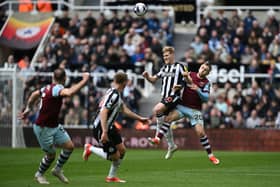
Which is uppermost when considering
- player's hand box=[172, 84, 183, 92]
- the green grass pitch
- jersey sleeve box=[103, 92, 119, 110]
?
jersey sleeve box=[103, 92, 119, 110]

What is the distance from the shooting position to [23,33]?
36062 mm

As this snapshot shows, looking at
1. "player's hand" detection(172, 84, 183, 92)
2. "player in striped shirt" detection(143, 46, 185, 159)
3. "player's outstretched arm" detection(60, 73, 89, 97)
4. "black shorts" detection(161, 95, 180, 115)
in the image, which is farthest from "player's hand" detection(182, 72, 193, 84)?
"player's outstretched arm" detection(60, 73, 89, 97)

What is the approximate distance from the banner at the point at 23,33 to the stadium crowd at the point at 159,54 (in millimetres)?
1364

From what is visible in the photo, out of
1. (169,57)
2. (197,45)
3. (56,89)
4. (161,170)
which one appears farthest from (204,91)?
(197,45)

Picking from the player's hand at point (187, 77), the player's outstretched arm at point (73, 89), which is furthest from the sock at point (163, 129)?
the player's outstretched arm at point (73, 89)

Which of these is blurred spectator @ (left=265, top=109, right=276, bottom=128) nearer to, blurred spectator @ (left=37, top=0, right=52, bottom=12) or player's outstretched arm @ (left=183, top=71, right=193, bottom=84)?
player's outstretched arm @ (left=183, top=71, right=193, bottom=84)

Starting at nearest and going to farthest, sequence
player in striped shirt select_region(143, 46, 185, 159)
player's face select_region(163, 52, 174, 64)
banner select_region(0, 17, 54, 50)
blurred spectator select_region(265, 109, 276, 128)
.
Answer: player's face select_region(163, 52, 174, 64) < player in striped shirt select_region(143, 46, 185, 159) < blurred spectator select_region(265, 109, 276, 128) < banner select_region(0, 17, 54, 50)

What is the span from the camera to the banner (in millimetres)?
35594

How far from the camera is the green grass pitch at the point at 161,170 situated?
1559 cm

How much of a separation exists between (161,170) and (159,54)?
43.0 ft

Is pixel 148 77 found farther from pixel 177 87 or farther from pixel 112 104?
pixel 112 104

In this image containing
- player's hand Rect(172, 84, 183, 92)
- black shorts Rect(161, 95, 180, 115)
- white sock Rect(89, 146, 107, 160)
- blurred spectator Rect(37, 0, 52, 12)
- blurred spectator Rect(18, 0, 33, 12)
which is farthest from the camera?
blurred spectator Rect(18, 0, 33, 12)

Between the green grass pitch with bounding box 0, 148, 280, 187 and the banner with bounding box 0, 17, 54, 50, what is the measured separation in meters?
11.3

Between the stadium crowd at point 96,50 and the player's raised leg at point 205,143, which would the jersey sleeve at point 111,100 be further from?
the stadium crowd at point 96,50
